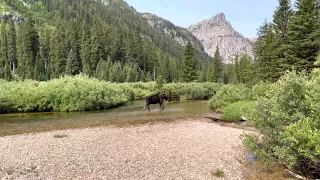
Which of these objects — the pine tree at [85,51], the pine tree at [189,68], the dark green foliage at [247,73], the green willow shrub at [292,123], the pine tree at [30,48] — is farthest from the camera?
the pine tree at [30,48]

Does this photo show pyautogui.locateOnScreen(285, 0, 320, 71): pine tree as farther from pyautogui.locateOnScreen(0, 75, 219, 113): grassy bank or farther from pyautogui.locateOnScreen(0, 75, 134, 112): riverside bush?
pyautogui.locateOnScreen(0, 75, 134, 112): riverside bush

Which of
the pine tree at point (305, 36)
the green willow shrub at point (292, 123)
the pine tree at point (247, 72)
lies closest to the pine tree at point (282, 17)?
the pine tree at point (305, 36)

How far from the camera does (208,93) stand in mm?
54562

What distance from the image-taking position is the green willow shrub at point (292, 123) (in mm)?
8312

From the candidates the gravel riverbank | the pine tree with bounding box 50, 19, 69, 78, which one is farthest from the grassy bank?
the pine tree with bounding box 50, 19, 69, 78

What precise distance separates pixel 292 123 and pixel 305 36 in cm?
3126

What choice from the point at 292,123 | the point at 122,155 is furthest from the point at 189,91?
the point at 292,123

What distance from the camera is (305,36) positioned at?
35.8 meters

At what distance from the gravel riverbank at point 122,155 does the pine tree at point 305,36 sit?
23.9m

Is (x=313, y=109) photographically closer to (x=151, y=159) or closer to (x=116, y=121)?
(x=151, y=159)

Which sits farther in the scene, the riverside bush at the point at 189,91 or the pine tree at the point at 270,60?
the riverside bush at the point at 189,91

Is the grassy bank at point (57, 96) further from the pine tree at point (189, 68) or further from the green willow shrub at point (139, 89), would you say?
the pine tree at point (189, 68)

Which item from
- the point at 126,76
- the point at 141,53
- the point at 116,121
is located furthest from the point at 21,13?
the point at 116,121

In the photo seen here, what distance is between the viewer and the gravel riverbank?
9.80m
